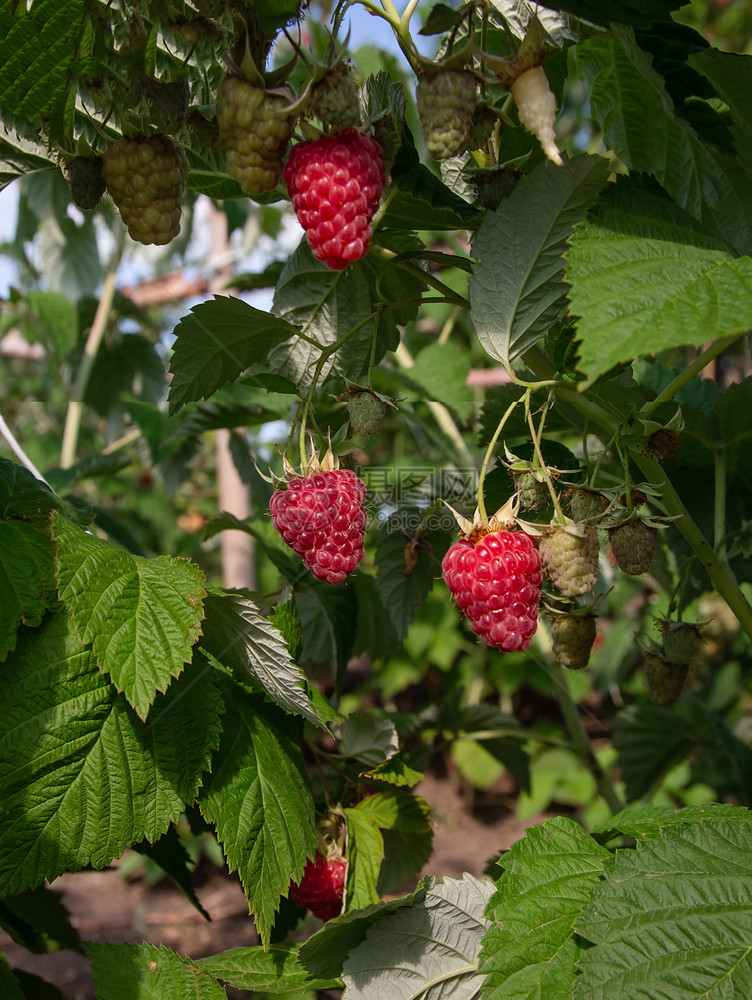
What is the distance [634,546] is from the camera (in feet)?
2.27

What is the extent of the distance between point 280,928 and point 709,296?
86cm

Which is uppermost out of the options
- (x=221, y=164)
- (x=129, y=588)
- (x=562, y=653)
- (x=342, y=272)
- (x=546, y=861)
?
(x=221, y=164)

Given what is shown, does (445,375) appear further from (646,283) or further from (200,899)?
(200,899)

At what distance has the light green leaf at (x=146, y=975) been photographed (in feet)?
2.39

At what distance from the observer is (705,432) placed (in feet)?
3.12

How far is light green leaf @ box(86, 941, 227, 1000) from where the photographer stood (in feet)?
2.39

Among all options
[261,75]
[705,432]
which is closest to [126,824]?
[261,75]

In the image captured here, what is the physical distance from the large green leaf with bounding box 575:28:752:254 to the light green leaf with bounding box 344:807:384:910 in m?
0.71

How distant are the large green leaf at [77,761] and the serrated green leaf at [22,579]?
0.03 meters

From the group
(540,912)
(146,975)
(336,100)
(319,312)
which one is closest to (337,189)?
(336,100)

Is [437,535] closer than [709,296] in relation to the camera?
No

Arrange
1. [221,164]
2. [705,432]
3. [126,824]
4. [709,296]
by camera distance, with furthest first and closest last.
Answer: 1. [705,432]
2. [221,164]
3. [126,824]
4. [709,296]

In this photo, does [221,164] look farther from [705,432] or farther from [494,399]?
[705,432]

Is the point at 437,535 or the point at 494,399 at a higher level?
the point at 494,399
